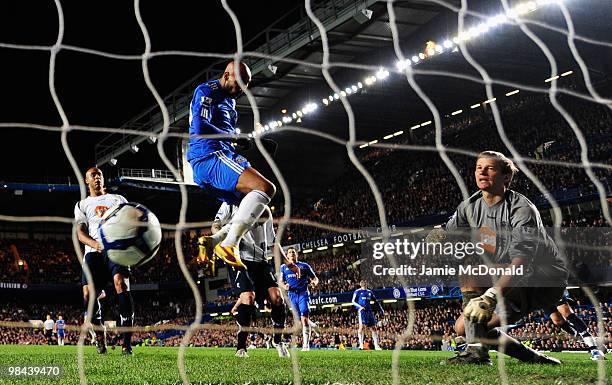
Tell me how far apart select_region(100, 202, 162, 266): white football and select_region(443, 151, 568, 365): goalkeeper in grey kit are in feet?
7.52

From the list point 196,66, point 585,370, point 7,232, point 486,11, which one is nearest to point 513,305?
point 585,370

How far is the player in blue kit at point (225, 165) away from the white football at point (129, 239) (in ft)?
1.72

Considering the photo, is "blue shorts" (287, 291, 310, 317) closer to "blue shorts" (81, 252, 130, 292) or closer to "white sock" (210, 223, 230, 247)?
"blue shorts" (81, 252, 130, 292)

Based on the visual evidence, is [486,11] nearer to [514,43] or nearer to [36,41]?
[514,43]

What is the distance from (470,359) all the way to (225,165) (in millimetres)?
2737

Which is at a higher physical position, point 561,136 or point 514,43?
point 514,43

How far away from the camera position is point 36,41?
81.0 feet

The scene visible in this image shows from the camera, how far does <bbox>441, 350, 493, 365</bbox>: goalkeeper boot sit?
6.31 m

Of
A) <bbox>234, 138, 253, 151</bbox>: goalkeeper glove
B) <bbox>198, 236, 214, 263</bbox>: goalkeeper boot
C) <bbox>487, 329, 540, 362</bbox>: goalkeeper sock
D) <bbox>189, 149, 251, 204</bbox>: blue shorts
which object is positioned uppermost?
<bbox>234, 138, 253, 151</bbox>: goalkeeper glove

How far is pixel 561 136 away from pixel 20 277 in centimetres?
2686

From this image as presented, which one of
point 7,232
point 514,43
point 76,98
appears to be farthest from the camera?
point 7,232

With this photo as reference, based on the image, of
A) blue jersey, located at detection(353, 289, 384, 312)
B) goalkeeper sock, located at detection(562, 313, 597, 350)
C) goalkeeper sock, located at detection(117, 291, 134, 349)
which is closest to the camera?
goalkeeper sock, located at detection(117, 291, 134, 349)

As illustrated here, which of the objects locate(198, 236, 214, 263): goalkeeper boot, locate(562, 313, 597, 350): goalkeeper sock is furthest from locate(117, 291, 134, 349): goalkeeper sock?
locate(562, 313, 597, 350): goalkeeper sock

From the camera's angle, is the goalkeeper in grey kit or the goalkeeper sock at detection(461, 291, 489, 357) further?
the goalkeeper sock at detection(461, 291, 489, 357)
